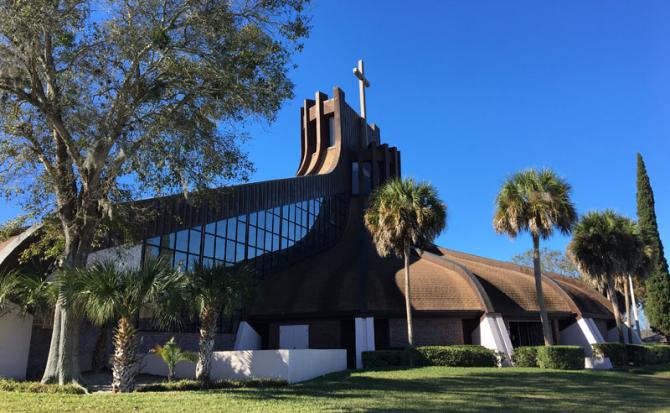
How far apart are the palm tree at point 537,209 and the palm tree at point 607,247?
19.7ft

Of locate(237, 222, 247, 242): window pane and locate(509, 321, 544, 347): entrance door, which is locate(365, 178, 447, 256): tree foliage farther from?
locate(509, 321, 544, 347): entrance door

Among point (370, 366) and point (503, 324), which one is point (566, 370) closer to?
point (503, 324)

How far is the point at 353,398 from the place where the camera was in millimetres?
14188

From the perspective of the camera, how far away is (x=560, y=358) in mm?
23078

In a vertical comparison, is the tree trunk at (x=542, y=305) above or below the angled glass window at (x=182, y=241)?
below

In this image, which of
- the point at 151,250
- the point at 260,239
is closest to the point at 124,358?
the point at 151,250

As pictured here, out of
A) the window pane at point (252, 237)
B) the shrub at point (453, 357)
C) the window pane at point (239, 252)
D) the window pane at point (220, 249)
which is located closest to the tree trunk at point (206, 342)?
the window pane at point (220, 249)

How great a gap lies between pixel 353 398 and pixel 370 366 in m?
9.30

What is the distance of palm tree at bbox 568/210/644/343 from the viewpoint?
2955 cm

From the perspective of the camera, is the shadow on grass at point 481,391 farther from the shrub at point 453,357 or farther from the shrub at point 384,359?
the shrub at point 384,359

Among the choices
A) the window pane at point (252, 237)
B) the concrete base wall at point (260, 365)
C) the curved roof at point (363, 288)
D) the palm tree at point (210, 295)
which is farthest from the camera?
the window pane at point (252, 237)

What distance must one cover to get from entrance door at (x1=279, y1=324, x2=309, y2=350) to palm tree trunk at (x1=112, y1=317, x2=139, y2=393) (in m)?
13.9

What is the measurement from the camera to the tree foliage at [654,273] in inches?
1558

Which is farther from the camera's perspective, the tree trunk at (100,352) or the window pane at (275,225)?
the window pane at (275,225)
